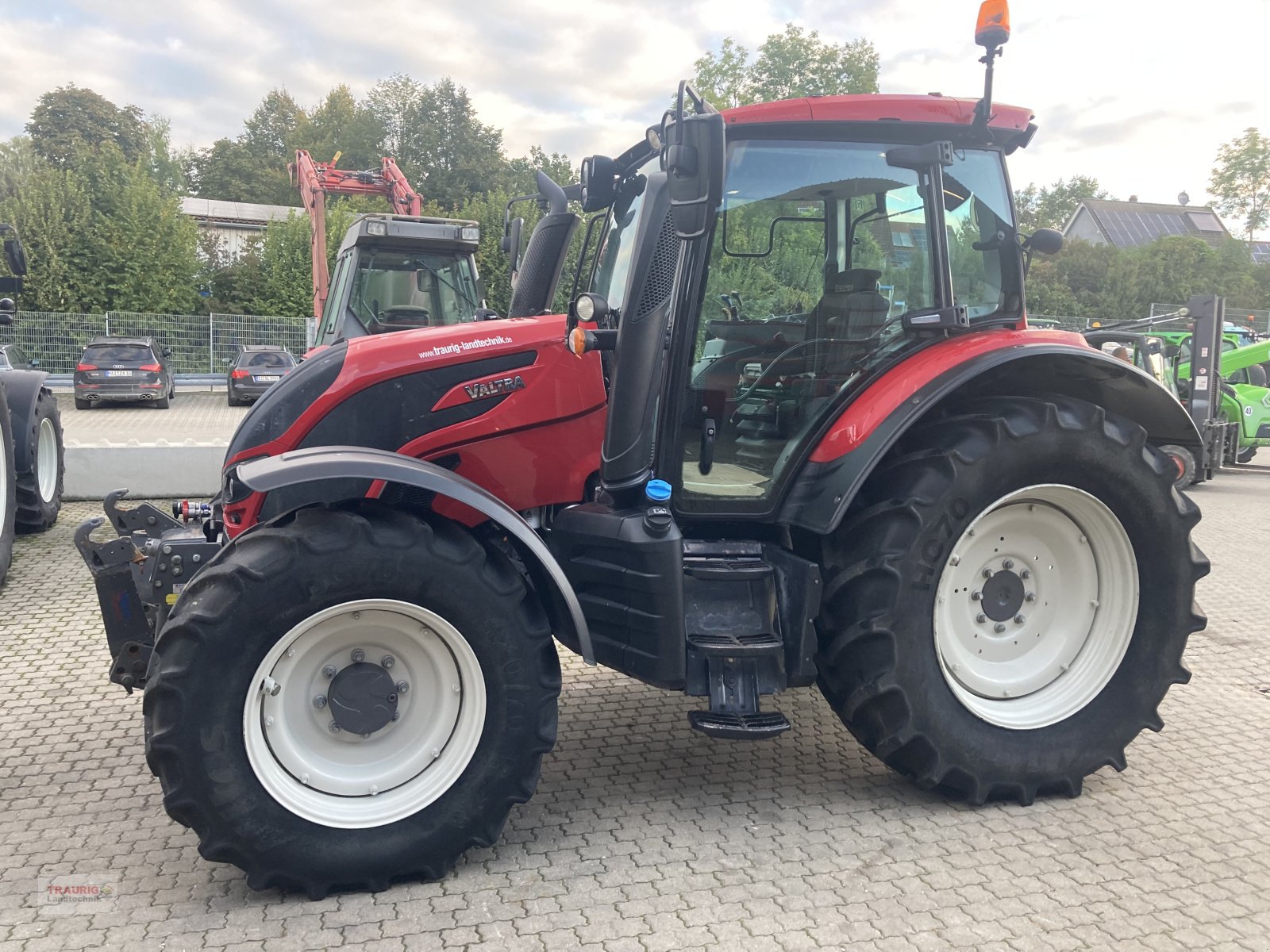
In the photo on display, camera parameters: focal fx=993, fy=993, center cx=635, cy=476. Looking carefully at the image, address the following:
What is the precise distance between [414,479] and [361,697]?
68cm

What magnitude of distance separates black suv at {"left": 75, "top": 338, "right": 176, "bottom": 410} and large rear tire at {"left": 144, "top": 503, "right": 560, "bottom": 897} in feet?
65.4

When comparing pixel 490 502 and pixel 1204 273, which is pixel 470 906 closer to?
pixel 490 502

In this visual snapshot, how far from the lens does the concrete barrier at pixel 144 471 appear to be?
9.16 m

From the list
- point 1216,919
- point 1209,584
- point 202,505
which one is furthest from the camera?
point 1209,584

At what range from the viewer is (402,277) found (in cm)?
1234

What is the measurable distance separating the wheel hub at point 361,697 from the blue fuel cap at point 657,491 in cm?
101

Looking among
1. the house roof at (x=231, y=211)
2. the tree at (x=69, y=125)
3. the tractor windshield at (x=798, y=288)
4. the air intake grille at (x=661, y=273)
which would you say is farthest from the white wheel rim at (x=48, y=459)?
the tree at (x=69, y=125)

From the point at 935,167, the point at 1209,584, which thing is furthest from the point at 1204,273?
the point at 935,167

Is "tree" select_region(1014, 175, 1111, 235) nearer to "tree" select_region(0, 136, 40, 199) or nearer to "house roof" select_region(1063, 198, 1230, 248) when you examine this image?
"house roof" select_region(1063, 198, 1230, 248)

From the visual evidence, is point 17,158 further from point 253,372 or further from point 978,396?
point 978,396

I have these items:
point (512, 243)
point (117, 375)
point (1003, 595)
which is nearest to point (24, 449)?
point (512, 243)

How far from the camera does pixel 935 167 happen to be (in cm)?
352

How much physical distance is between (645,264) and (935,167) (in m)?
1.12

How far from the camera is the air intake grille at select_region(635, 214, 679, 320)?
10.9 feet
